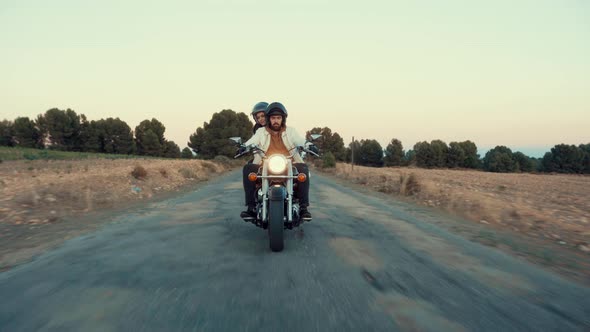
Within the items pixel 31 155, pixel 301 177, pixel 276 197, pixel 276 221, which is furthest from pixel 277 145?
pixel 31 155

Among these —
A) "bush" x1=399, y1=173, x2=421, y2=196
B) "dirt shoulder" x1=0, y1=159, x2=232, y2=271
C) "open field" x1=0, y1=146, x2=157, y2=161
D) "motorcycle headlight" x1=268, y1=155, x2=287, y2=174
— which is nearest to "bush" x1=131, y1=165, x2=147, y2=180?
"dirt shoulder" x1=0, y1=159, x2=232, y2=271

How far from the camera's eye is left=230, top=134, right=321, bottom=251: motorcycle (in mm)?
4566

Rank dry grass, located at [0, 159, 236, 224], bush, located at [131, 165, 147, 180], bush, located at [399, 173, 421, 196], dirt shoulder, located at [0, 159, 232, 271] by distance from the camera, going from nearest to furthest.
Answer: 1. dirt shoulder, located at [0, 159, 232, 271]
2. dry grass, located at [0, 159, 236, 224]
3. bush, located at [399, 173, 421, 196]
4. bush, located at [131, 165, 147, 180]

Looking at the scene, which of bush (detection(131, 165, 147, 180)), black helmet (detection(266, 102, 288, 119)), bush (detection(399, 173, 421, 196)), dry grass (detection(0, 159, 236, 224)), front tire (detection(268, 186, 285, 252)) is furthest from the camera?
bush (detection(131, 165, 147, 180))

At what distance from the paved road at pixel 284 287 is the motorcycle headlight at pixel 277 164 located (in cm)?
108

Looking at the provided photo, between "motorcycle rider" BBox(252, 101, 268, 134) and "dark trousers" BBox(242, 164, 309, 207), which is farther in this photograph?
"motorcycle rider" BBox(252, 101, 268, 134)

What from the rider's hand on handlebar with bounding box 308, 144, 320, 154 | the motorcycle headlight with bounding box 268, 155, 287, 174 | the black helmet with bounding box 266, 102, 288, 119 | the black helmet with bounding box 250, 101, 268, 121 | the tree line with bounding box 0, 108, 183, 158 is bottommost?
the motorcycle headlight with bounding box 268, 155, 287, 174

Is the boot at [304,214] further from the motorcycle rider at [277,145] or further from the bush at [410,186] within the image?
Answer: the bush at [410,186]

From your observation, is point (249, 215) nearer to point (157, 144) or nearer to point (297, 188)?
point (297, 188)

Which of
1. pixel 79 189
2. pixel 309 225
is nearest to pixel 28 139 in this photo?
pixel 79 189

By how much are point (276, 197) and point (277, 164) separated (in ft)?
1.92

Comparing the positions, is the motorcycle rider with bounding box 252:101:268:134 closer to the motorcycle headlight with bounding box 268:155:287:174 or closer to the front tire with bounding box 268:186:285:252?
the motorcycle headlight with bounding box 268:155:287:174

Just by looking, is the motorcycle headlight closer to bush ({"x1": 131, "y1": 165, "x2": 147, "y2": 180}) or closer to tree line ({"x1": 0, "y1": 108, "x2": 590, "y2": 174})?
bush ({"x1": 131, "y1": 165, "x2": 147, "y2": 180})

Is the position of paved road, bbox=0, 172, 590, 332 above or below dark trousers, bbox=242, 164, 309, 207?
below
